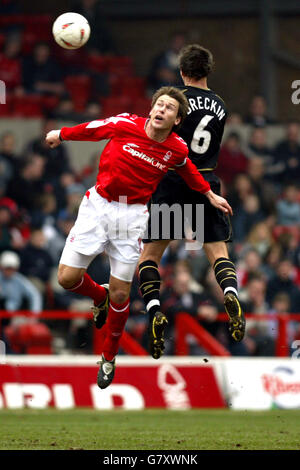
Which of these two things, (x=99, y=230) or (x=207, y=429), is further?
(x=207, y=429)

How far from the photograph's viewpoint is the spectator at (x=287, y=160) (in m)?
18.9

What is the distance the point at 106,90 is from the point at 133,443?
1188 cm

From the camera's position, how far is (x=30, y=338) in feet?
46.8

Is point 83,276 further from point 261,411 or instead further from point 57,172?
point 57,172

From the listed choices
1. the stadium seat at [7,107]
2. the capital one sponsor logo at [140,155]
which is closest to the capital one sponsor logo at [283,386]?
the capital one sponsor logo at [140,155]

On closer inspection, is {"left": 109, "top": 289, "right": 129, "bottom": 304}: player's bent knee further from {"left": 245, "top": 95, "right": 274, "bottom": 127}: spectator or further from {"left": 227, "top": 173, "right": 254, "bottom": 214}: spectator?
{"left": 245, "top": 95, "right": 274, "bottom": 127}: spectator

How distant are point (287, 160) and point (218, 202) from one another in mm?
9498

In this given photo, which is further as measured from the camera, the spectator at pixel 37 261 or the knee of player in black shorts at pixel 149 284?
the spectator at pixel 37 261

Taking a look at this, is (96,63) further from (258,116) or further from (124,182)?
(124,182)

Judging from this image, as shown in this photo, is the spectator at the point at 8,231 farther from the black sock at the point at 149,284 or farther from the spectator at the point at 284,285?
the black sock at the point at 149,284

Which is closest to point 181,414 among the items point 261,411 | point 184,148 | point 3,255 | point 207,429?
point 261,411

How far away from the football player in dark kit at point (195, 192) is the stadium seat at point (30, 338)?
13.9 ft

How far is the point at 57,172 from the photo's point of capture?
17891 mm
